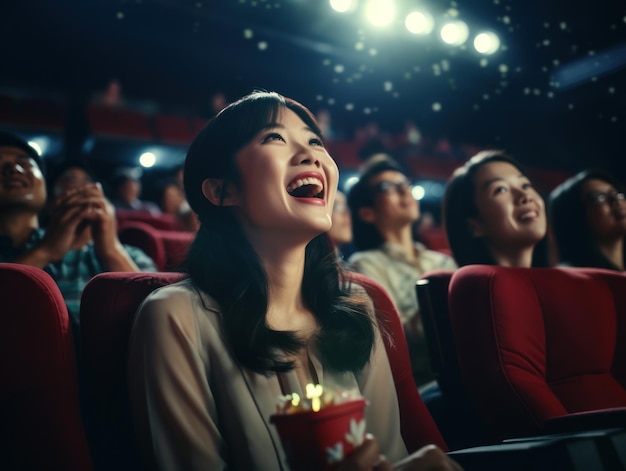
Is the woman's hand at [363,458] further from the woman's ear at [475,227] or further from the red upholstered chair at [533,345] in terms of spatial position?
the woman's ear at [475,227]

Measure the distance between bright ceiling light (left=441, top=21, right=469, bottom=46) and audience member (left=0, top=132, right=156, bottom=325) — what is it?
6.20 ft

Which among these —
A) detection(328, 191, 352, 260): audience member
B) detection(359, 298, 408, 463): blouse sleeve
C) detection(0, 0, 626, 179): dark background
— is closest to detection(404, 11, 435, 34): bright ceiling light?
detection(0, 0, 626, 179): dark background

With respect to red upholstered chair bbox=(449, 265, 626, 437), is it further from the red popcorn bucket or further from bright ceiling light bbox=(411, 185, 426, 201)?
bright ceiling light bbox=(411, 185, 426, 201)

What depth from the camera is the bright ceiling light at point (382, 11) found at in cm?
228

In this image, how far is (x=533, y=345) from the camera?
70cm

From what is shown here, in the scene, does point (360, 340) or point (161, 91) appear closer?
point (360, 340)

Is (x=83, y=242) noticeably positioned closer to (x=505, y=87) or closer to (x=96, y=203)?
(x=96, y=203)

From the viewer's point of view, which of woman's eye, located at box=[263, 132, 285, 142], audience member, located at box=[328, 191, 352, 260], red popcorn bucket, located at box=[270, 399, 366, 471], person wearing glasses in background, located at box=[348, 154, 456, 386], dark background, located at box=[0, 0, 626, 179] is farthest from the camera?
dark background, located at box=[0, 0, 626, 179]

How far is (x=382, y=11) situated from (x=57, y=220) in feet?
5.80

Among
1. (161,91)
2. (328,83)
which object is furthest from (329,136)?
(161,91)

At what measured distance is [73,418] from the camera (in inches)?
19.0

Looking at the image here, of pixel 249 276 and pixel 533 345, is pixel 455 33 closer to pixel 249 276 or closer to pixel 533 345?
pixel 533 345

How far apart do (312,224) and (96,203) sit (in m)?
0.51

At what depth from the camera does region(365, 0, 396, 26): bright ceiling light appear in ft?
7.47
